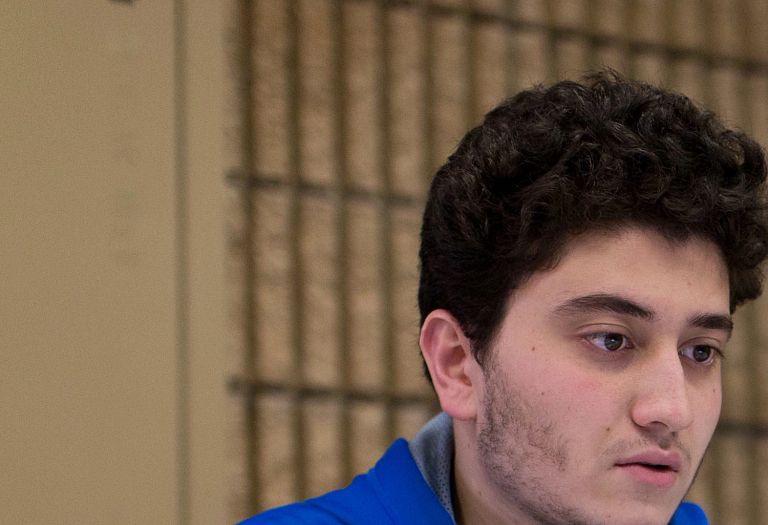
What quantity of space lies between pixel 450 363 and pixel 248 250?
2.78 ft

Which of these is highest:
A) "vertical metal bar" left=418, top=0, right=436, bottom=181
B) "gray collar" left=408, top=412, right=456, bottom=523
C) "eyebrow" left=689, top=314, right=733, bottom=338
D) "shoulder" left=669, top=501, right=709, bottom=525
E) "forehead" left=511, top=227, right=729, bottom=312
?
"vertical metal bar" left=418, top=0, right=436, bottom=181

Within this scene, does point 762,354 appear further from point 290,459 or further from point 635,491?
point 635,491

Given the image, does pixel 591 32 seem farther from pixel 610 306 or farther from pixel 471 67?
pixel 610 306

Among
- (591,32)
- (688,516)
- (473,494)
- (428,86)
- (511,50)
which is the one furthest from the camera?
(591,32)

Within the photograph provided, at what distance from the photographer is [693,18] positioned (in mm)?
3547

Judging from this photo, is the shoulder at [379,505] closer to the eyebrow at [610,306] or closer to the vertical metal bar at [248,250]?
the eyebrow at [610,306]

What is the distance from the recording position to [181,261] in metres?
2.82

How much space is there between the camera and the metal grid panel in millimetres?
2896

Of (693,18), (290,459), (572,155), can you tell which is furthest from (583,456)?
(693,18)

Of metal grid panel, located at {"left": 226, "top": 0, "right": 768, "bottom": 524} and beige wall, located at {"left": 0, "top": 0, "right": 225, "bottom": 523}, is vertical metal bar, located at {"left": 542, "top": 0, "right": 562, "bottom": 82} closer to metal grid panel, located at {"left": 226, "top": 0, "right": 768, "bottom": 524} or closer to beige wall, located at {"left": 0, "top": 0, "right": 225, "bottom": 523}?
Result: metal grid panel, located at {"left": 226, "top": 0, "right": 768, "bottom": 524}

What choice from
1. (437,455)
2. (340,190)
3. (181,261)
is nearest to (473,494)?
(437,455)

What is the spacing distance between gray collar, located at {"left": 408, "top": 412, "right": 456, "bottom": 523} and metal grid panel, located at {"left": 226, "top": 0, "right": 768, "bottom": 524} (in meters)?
0.73

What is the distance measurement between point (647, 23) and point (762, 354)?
823 millimetres

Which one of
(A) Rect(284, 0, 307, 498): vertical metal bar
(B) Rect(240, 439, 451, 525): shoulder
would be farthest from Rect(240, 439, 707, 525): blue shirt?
(A) Rect(284, 0, 307, 498): vertical metal bar
